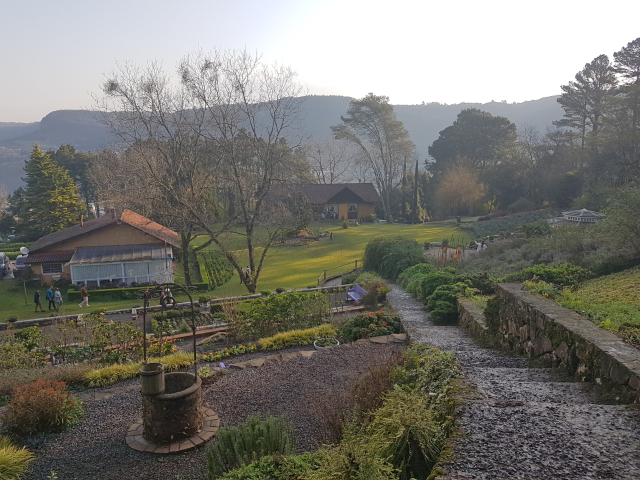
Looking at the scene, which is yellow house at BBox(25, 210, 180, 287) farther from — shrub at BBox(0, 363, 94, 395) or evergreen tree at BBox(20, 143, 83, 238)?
shrub at BBox(0, 363, 94, 395)

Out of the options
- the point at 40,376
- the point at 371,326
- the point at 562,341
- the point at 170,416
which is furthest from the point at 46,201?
the point at 562,341

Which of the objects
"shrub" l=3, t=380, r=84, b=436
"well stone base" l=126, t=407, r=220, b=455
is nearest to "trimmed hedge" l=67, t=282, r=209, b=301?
"shrub" l=3, t=380, r=84, b=436

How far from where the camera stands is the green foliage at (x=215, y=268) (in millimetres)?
25073

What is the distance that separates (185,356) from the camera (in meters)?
8.67

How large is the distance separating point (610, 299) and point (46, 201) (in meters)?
40.8

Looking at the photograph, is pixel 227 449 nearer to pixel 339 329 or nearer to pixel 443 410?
pixel 443 410

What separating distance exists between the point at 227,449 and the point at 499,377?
10.0 feet

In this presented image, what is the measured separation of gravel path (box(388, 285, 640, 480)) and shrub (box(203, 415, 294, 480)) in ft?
6.70

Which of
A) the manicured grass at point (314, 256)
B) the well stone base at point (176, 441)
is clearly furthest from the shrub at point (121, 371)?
the manicured grass at point (314, 256)

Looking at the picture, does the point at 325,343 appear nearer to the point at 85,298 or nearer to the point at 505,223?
the point at 85,298

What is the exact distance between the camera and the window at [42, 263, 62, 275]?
25.4 metres

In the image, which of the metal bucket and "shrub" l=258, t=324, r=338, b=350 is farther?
"shrub" l=258, t=324, r=338, b=350

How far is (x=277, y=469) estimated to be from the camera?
3773 millimetres

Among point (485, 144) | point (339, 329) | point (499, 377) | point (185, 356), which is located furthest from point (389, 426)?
point (485, 144)
